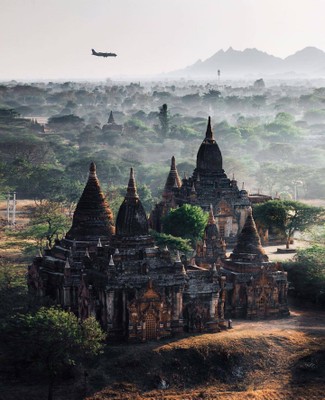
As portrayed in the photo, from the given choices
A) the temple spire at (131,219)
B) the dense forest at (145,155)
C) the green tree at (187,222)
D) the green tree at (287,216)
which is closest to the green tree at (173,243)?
the green tree at (187,222)

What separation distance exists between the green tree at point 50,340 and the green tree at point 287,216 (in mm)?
27456

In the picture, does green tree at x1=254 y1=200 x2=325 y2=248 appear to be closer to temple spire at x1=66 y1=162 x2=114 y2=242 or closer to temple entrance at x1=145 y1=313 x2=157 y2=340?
temple spire at x1=66 y1=162 x2=114 y2=242

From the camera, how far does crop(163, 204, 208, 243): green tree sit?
58000 millimetres

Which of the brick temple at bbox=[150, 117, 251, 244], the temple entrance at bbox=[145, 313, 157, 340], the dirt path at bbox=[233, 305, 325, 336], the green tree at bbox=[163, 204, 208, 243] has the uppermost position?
the brick temple at bbox=[150, 117, 251, 244]

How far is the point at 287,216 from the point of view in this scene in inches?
2544

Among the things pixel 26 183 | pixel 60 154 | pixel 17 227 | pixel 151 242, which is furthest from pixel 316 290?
pixel 60 154

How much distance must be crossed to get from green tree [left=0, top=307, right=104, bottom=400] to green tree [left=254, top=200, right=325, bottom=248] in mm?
27456

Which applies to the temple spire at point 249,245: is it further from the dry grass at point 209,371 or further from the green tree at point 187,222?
the green tree at point 187,222

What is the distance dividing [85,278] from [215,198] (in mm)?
21249

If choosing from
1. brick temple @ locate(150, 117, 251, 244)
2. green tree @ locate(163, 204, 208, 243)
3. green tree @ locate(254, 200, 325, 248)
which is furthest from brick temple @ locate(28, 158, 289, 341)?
green tree @ locate(254, 200, 325, 248)

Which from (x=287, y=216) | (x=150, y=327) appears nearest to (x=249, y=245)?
(x=150, y=327)

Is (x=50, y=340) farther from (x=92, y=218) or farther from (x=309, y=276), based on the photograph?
(x=309, y=276)

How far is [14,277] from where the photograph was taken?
5088 centimetres

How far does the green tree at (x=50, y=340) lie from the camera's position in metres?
36.8
